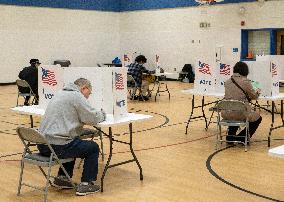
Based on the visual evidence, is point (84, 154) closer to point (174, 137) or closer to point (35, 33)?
point (174, 137)

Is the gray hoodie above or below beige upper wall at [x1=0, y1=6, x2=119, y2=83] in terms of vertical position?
below

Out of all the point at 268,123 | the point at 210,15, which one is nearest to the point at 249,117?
the point at 268,123

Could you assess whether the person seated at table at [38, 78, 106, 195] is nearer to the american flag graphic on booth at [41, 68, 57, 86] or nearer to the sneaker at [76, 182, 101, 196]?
the sneaker at [76, 182, 101, 196]

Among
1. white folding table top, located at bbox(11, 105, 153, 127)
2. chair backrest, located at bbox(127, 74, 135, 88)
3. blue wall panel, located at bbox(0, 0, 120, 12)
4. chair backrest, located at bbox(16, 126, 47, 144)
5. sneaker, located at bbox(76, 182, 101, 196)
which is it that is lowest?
sneaker, located at bbox(76, 182, 101, 196)

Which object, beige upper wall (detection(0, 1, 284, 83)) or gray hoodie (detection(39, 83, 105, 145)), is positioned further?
beige upper wall (detection(0, 1, 284, 83))

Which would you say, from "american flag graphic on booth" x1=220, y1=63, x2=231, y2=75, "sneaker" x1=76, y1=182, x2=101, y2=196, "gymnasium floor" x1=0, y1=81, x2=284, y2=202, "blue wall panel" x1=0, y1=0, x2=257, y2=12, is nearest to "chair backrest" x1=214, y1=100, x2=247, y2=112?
"gymnasium floor" x1=0, y1=81, x2=284, y2=202

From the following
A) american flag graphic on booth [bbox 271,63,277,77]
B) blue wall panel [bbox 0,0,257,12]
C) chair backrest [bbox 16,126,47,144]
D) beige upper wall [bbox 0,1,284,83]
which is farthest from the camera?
blue wall panel [bbox 0,0,257,12]

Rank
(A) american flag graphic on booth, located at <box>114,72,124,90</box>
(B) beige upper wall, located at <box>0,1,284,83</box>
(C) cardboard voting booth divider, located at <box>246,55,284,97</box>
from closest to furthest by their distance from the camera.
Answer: (A) american flag graphic on booth, located at <box>114,72,124,90</box>
(C) cardboard voting booth divider, located at <box>246,55,284,97</box>
(B) beige upper wall, located at <box>0,1,284,83</box>

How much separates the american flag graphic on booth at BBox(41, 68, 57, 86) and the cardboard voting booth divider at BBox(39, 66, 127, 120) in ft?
0.59

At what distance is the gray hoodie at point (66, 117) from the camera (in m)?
5.03

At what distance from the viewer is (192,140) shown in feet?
26.5

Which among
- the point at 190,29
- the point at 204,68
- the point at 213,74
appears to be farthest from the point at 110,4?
the point at 213,74

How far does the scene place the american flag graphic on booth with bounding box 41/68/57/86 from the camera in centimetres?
664

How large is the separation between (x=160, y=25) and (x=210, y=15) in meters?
2.82
